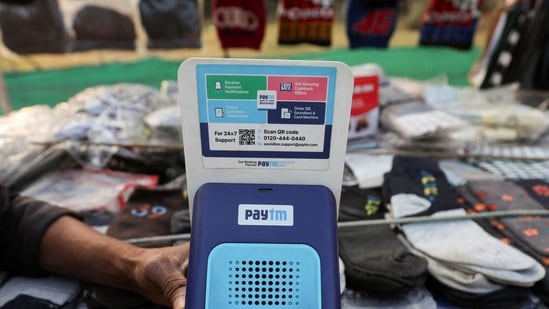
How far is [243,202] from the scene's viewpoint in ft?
1.70

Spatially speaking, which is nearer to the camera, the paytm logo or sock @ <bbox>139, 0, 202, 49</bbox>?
the paytm logo

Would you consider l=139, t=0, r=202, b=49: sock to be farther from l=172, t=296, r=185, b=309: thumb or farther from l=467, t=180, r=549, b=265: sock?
l=172, t=296, r=185, b=309: thumb

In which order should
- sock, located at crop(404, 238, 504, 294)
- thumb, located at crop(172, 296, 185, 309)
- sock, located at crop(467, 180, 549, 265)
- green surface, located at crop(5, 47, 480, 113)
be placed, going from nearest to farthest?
thumb, located at crop(172, 296, 185, 309) < sock, located at crop(404, 238, 504, 294) < sock, located at crop(467, 180, 549, 265) < green surface, located at crop(5, 47, 480, 113)

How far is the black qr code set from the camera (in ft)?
1.75

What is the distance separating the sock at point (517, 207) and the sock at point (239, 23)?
1.41m

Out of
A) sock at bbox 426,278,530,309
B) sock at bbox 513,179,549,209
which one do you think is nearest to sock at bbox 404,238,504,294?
sock at bbox 426,278,530,309

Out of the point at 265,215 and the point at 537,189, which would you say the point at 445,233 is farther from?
the point at 265,215

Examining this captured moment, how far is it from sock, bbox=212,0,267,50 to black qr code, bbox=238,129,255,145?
171cm

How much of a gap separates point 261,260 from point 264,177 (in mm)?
111

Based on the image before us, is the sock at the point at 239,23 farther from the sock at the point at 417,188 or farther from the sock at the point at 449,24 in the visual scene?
the sock at the point at 417,188

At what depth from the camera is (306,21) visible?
220 cm

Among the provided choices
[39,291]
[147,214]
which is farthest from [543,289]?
[39,291]

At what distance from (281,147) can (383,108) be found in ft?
4.12

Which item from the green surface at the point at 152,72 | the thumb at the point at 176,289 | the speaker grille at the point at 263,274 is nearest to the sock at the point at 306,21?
the green surface at the point at 152,72
